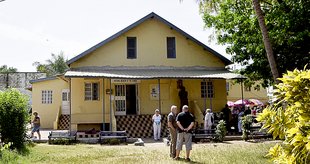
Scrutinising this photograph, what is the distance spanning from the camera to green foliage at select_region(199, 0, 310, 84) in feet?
59.7

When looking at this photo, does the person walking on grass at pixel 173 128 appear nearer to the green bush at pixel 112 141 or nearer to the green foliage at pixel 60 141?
the green bush at pixel 112 141

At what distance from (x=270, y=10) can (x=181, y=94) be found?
23.7 feet

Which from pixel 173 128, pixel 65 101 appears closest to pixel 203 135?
pixel 173 128

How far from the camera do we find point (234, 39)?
2166cm

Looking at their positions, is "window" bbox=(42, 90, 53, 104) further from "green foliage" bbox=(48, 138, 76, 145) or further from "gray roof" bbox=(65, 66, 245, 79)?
"green foliage" bbox=(48, 138, 76, 145)

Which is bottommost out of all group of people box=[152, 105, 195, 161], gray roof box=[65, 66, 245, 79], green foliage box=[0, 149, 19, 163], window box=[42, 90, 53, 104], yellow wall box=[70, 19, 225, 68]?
green foliage box=[0, 149, 19, 163]

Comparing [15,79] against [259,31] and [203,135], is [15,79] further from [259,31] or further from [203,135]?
[259,31]

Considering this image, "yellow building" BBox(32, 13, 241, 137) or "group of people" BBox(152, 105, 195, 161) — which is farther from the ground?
"yellow building" BBox(32, 13, 241, 137)

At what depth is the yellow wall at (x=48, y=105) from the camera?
96.3 feet

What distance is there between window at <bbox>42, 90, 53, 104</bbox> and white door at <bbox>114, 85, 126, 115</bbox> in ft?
26.1

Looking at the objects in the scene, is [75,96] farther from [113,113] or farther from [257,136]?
[257,136]

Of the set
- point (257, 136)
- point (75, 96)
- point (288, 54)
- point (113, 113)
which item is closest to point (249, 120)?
point (257, 136)

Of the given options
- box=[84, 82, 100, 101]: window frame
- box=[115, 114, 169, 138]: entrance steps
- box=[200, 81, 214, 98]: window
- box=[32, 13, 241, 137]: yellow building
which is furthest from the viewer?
box=[200, 81, 214, 98]: window

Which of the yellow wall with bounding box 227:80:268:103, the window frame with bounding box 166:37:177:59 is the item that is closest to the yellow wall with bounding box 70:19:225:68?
the window frame with bounding box 166:37:177:59
